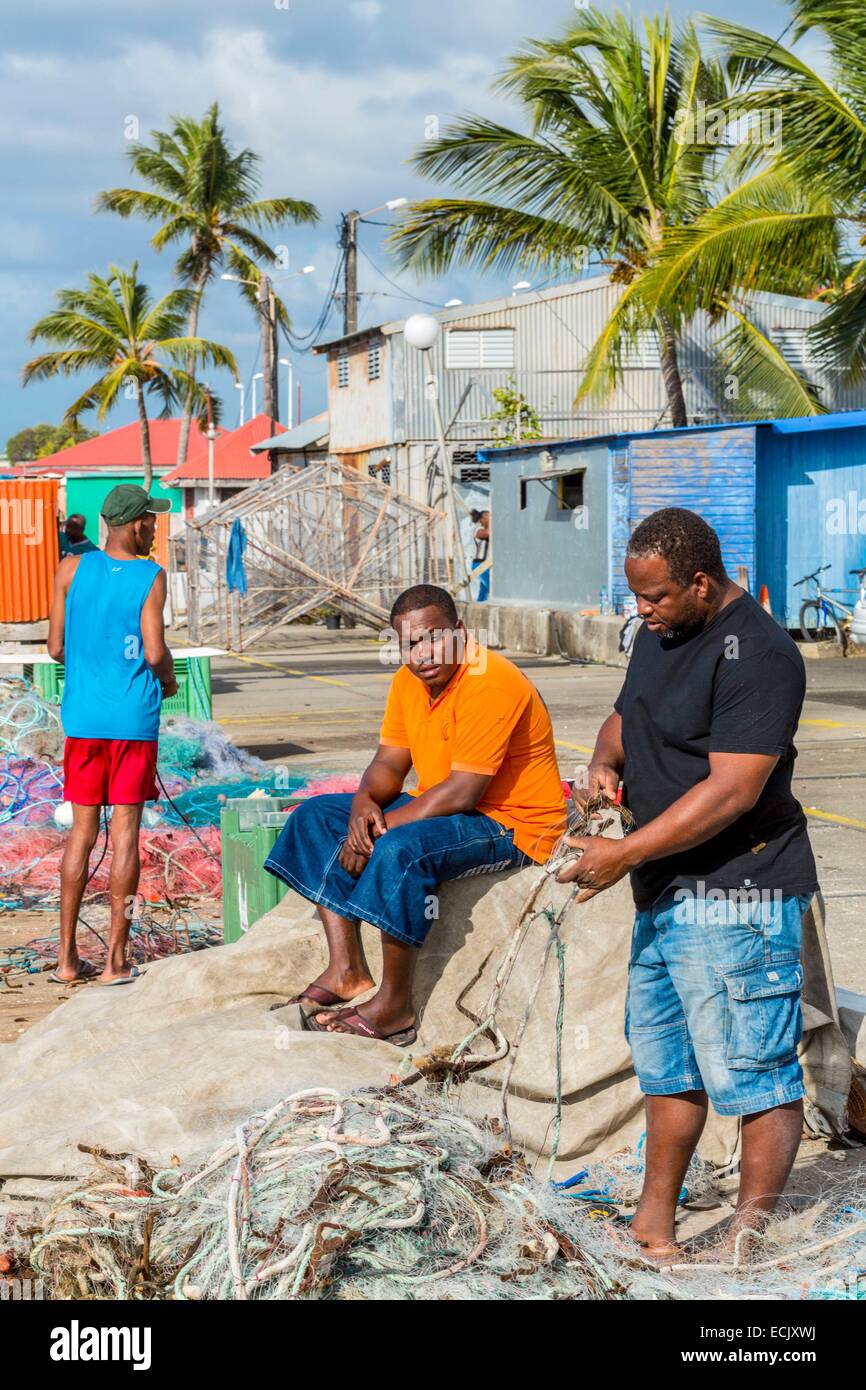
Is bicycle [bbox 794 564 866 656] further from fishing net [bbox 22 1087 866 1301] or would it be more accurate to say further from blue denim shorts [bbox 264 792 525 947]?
fishing net [bbox 22 1087 866 1301]

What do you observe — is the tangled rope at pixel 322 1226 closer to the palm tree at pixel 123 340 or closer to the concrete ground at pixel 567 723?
the concrete ground at pixel 567 723

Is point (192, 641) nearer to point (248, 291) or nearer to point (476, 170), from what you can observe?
point (476, 170)

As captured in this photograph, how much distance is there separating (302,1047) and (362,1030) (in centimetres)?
33

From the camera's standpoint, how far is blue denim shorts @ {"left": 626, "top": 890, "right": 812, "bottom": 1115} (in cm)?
345

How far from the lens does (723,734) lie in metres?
3.39

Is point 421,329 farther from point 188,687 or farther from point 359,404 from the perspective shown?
point 359,404

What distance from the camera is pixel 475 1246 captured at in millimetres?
3221

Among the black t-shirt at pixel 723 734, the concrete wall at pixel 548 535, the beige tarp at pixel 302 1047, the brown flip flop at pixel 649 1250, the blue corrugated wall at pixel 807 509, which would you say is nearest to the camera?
the black t-shirt at pixel 723 734

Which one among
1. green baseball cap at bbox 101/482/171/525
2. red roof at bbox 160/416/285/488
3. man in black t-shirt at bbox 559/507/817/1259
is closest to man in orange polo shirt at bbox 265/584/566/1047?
man in black t-shirt at bbox 559/507/817/1259

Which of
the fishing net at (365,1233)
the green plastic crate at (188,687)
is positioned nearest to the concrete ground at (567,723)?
the green plastic crate at (188,687)

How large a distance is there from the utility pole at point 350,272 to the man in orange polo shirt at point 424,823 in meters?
31.1

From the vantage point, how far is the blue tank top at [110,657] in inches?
237
